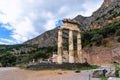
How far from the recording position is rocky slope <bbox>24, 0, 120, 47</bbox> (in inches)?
4023

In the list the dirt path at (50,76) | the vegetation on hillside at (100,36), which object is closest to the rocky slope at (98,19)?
the vegetation on hillside at (100,36)

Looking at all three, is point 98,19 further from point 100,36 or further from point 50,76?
point 50,76

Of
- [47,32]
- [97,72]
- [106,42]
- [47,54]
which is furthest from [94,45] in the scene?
[47,32]

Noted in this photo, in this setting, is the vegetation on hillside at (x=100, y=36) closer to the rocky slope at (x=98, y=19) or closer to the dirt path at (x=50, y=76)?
the rocky slope at (x=98, y=19)

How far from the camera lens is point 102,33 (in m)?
70.6

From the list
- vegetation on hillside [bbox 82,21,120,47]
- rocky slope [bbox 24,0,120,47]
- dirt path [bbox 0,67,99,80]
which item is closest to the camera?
dirt path [bbox 0,67,99,80]

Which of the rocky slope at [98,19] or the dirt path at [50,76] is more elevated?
the rocky slope at [98,19]

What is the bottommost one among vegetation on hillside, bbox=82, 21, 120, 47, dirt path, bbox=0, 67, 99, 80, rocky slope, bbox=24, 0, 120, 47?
dirt path, bbox=0, 67, 99, 80

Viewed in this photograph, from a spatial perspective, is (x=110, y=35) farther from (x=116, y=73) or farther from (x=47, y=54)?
(x=116, y=73)

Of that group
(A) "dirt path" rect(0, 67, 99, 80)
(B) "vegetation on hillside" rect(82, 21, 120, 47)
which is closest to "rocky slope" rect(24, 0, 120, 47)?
(B) "vegetation on hillside" rect(82, 21, 120, 47)

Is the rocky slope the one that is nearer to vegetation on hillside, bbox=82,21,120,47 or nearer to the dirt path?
vegetation on hillside, bbox=82,21,120,47

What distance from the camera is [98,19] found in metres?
117

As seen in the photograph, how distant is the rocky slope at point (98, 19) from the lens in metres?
102

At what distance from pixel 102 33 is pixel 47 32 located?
118623 mm
